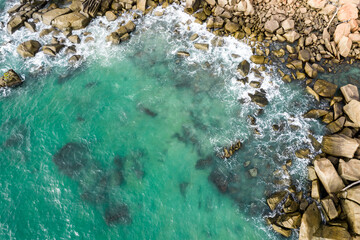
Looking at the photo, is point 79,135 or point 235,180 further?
point 79,135

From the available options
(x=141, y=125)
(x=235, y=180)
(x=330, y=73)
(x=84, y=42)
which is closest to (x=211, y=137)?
(x=235, y=180)

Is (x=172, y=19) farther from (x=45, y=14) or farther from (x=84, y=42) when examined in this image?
(x=45, y=14)

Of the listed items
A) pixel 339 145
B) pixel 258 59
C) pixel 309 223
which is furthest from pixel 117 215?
pixel 258 59

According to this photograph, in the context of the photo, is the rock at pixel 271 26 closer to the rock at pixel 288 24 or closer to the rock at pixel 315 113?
the rock at pixel 288 24

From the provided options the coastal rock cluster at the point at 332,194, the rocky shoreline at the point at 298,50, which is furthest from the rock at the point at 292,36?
the coastal rock cluster at the point at 332,194

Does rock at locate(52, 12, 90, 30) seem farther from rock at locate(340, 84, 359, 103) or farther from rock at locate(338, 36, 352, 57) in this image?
rock at locate(340, 84, 359, 103)

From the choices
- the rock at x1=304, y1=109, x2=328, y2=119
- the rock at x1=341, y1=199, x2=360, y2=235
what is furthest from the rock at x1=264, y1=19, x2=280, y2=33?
the rock at x1=341, y1=199, x2=360, y2=235
